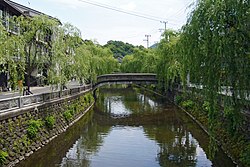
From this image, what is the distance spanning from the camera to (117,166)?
48.4 ft

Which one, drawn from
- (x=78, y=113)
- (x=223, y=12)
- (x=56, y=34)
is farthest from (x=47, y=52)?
(x=223, y=12)

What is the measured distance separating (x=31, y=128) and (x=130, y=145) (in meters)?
6.04

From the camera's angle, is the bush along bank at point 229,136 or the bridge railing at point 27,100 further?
the bridge railing at point 27,100

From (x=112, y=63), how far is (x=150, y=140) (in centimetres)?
4127

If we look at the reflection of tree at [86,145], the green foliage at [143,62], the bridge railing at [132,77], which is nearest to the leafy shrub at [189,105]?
the reflection of tree at [86,145]

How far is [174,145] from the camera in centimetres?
1883

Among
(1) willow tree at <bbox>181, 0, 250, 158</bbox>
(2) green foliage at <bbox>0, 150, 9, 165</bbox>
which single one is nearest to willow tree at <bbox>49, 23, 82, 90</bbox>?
(2) green foliage at <bbox>0, 150, 9, 165</bbox>

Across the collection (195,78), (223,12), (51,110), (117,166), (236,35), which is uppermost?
(223,12)

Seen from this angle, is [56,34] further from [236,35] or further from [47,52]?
[236,35]

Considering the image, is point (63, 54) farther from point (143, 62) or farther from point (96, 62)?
point (143, 62)

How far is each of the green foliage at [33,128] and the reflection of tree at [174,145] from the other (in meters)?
6.83

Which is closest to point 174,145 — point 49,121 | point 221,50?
point 49,121

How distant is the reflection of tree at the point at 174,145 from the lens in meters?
15.6

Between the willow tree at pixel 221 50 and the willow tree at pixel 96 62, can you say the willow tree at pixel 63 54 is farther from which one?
the willow tree at pixel 221 50
